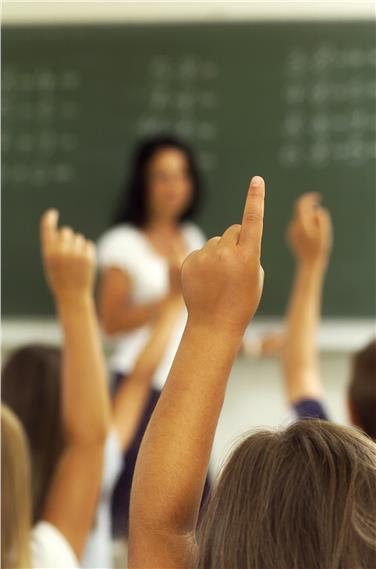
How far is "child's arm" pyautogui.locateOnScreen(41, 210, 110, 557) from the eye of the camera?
1.16 meters

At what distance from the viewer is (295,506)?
0.67m

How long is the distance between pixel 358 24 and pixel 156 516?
9.77 feet

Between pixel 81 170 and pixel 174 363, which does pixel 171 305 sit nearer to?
pixel 174 363

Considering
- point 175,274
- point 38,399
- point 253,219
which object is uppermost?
point 253,219

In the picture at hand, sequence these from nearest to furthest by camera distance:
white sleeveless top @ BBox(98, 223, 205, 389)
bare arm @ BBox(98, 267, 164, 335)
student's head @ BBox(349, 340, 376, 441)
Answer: student's head @ BBox(349, 340, 376, 441) < bare arm @ BBox(98, 267, 164, 335) < white sleeveless top @ BBox(98, 223, 205, 389)

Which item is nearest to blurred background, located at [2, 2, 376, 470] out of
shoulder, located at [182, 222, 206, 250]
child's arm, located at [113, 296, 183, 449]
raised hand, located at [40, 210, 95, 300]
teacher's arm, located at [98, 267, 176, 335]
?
shoulder, located at [182, 222, 206, 250]

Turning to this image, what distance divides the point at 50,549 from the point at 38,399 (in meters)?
0.40

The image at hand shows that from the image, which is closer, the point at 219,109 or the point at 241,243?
the point at 241,243

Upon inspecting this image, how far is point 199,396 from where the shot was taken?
71 cm

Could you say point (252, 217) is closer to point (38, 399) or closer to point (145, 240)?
point (38, 399)

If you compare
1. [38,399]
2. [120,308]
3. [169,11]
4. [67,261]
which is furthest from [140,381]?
[169,11]

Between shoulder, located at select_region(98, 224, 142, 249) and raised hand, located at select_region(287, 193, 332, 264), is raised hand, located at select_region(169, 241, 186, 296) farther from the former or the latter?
shoulder, located at select_region(98, 224, 142, 249)

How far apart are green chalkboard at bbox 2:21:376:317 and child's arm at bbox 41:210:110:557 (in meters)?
2.11

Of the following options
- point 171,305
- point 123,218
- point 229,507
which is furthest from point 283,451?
point 123,218
